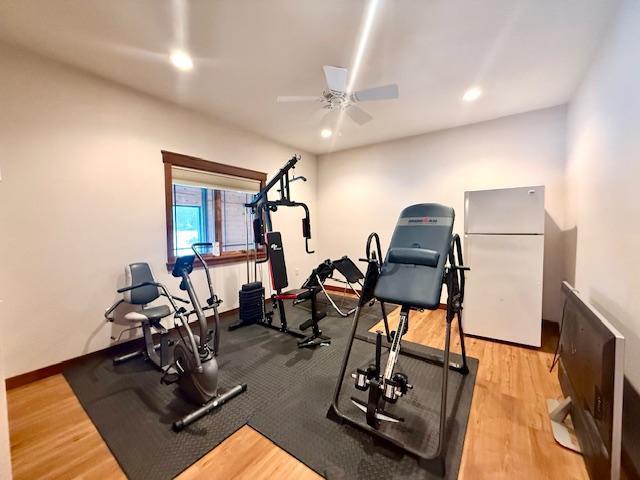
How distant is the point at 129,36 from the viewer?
1977mm

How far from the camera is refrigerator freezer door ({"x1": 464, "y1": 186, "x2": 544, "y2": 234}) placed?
2721mm

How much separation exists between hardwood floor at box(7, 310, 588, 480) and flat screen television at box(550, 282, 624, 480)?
0.16 metres

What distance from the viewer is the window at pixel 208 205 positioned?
3.17 metres

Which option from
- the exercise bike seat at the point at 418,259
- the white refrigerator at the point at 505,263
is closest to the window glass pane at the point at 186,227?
the exercise bike seat at the point at 418,259

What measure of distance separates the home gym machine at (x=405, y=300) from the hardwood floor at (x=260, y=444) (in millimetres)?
357

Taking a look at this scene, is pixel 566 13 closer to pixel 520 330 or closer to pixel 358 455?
pixel 520 330

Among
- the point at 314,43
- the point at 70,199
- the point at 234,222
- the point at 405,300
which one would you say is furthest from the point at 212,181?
the point at 405,300

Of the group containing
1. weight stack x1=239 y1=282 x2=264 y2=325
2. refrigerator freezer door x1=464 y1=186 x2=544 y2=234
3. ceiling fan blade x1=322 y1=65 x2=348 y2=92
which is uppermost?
ceiling fan blade x1=322 y1=65 x2=348 y2=92

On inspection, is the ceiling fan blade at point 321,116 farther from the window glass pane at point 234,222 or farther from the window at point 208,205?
the window glass pane at point 234,222

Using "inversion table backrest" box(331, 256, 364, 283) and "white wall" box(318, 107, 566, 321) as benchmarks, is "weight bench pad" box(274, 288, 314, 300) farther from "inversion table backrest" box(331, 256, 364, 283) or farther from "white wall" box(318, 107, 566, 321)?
"white wall" box(318, 107, 566, 321)

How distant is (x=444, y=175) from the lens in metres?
3.98

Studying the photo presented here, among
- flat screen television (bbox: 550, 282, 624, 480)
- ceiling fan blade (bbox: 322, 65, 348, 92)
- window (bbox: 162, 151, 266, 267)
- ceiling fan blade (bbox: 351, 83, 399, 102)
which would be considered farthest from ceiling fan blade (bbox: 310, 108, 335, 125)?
flat screen television (bbox: 550, 282, 624, 480)

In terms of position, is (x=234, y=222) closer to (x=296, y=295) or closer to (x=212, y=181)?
(x=212, y=181)

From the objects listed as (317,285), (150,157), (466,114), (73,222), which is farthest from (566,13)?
(73,222)
